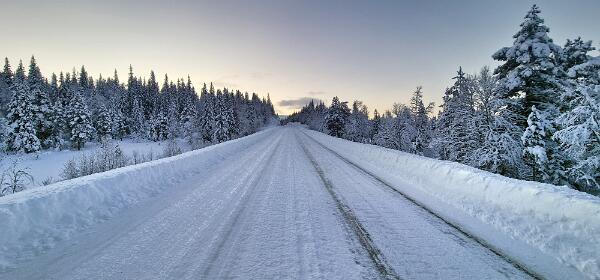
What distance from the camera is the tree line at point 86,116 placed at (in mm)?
48906

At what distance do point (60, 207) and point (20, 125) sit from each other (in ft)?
185

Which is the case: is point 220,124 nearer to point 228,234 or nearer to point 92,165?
point 92,165

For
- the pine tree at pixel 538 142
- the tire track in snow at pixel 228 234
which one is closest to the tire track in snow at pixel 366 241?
the tire track in snow at pixel 228 234

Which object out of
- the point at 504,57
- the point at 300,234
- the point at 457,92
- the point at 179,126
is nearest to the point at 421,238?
the point at 300,234

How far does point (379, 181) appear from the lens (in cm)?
1048

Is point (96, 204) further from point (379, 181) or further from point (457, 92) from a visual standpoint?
point (457, 92)

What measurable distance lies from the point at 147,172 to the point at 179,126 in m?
85.3

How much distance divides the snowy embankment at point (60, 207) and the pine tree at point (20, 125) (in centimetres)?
5279

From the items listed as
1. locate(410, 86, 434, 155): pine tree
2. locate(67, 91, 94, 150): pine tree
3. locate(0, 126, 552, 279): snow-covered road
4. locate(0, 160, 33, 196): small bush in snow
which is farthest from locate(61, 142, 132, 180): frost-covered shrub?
locate(67, 91, 94, 150): pine tree

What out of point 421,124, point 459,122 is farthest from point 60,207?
point 421,124

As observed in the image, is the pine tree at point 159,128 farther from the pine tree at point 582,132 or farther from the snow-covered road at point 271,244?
the pine tree at point 582,132

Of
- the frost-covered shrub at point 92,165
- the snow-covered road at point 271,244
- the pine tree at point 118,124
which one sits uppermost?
the pine tree at point 118,124

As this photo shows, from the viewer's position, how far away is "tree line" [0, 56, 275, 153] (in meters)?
48.9

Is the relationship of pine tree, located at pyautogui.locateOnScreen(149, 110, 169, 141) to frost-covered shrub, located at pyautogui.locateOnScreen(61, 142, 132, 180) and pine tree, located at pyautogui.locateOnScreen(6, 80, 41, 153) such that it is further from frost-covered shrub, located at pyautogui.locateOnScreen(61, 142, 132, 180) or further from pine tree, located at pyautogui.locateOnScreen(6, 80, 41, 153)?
frost-covered shrub, located at pyautogui.locateOnScreen(61, 142, 132, 180)
